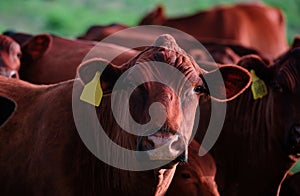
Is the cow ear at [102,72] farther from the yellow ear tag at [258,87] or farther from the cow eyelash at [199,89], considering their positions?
the yellow ear tag at [258,87]

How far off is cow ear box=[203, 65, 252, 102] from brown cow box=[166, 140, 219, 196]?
658 millimetres

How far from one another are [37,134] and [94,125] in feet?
1.39

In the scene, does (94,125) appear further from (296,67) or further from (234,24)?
(234,24)

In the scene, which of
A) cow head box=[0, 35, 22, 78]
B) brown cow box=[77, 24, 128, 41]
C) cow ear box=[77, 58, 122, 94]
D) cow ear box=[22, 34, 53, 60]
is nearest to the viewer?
cow ear box=[77, 58, 122, 94]

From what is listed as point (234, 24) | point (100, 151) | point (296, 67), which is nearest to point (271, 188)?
point (296, 67)

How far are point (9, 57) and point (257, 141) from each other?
2.51 meters

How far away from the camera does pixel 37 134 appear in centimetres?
512

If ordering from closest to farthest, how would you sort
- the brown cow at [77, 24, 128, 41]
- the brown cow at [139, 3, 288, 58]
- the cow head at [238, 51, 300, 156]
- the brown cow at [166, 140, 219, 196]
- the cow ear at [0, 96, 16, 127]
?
the cow ear at [0, 96, 16, 127]
the brown cow at [166, 140, 219, 196]
the cow head at [238, 51, 300, 156]
the brown cow at [77, 24, 128, 41]
the brown cow at [139, 3, 288, 58]

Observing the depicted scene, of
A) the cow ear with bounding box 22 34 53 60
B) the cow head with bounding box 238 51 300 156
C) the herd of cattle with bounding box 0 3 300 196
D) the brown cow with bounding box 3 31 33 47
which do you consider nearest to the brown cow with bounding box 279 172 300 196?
the herd of cattle with bounding box 0 3 300 196

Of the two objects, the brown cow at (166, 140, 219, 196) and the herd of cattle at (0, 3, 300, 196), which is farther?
the brown cow at (166, 140, 219, 196)

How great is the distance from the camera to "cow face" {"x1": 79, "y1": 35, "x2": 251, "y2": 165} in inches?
166

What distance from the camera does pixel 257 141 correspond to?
21.2 feet

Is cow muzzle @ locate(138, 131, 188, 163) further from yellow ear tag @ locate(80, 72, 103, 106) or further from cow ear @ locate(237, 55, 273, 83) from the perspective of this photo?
cow ear @ locate(237, 55, 273, 83)

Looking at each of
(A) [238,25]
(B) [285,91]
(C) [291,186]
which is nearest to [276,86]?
(B) [285,91]
